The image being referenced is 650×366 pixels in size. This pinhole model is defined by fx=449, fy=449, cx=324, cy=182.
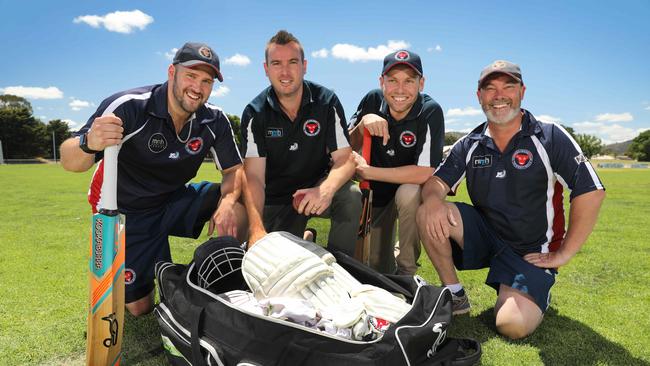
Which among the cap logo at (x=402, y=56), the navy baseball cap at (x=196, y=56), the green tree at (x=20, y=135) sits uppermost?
the cap logo at (x=402, y=56)

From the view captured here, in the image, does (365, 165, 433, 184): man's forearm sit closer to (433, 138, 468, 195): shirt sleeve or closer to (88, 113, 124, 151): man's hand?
(433, 138, 468, 195): shirt sleeve

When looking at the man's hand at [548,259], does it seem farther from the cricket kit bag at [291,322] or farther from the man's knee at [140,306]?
the man's knee at [140,306]

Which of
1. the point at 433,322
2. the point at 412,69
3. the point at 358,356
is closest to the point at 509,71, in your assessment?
the point at 412,69

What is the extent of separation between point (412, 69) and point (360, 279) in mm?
1922

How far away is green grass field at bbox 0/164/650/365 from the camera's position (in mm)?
2693

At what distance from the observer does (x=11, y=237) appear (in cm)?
624

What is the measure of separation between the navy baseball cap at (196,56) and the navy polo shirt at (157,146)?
281 millimetres

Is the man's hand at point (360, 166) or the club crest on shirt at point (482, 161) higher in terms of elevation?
the club crest on shirt at point (482, 161)

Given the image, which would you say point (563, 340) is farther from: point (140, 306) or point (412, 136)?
point (140, 306)

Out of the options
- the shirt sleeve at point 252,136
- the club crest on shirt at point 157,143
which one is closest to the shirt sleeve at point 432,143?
the shirt sleeve at point 252,136

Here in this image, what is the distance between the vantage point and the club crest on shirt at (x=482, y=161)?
3.41 m

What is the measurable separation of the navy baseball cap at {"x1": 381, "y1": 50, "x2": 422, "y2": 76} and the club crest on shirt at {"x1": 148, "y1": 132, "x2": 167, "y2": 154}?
1.91m

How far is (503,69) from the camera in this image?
333cm

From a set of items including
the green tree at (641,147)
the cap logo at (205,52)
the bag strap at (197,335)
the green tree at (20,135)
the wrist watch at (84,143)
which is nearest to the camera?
the bag strap at (197,335)
